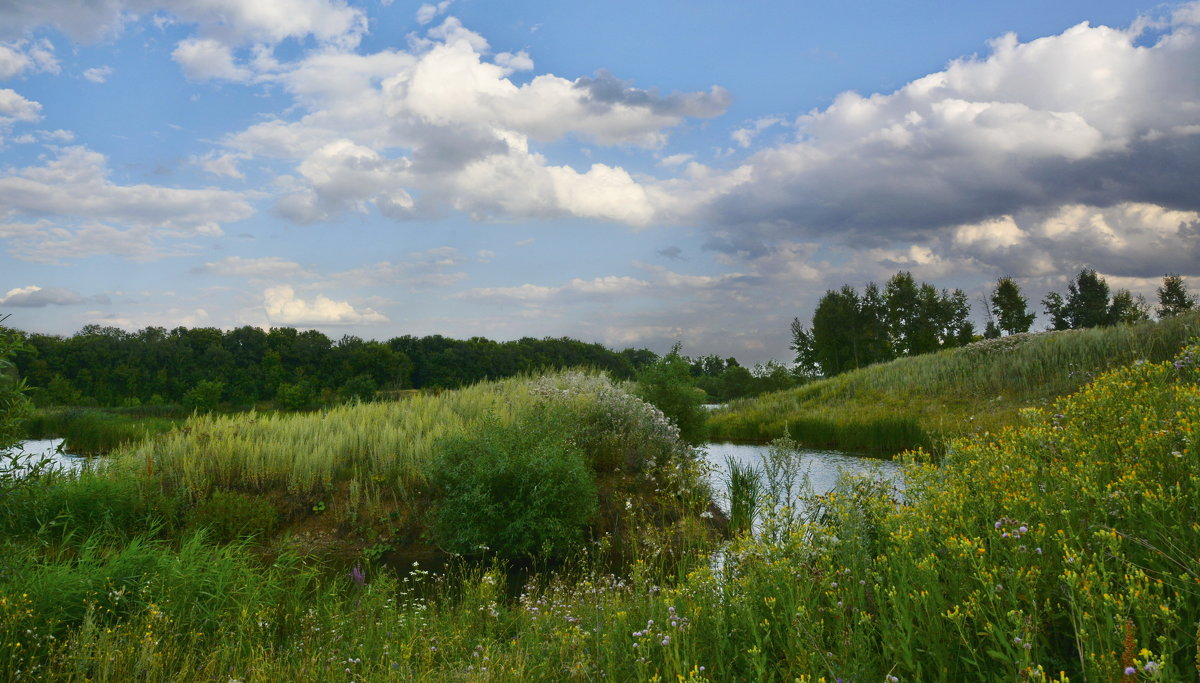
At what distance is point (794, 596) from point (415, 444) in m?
8.02

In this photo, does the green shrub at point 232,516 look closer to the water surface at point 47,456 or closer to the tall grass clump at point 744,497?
the water surface at point 47,456

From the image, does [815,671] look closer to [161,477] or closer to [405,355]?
[161,477]

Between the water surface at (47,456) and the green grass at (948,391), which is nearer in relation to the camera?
the water surface at (47,456)

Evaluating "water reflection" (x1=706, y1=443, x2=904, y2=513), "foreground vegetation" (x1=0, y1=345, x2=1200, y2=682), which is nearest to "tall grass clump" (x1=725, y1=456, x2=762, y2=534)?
"water reflection" (x1=706, y1=443, x2=904, y2=513)

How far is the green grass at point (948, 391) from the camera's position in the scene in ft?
51.7

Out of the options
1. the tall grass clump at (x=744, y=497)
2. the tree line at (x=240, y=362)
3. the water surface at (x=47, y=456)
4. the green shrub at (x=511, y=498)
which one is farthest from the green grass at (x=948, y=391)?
the tree line at (x=240, y=362)

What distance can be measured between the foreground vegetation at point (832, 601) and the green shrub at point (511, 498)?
3.02ft

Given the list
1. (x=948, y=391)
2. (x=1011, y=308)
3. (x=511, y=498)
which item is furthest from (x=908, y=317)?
(x=511, y=498)

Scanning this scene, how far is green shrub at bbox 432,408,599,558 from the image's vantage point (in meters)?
7.78

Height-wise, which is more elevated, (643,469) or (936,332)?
(936,332)

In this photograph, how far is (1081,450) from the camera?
4660 mm

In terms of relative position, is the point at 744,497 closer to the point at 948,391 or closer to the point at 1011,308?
the point at 948,391

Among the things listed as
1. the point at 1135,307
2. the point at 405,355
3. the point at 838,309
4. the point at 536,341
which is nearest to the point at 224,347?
the point at 405,355

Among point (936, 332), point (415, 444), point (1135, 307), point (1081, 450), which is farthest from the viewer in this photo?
point (936, 332)
